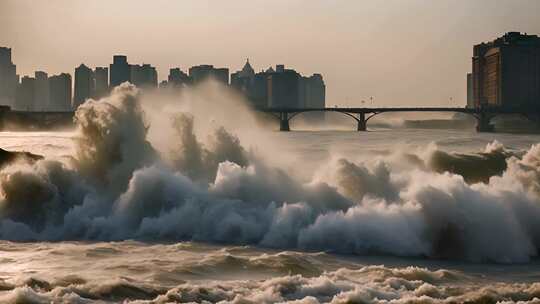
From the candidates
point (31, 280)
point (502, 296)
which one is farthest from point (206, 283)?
point (502, 296)

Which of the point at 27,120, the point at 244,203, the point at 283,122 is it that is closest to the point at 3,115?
the point at 27,120

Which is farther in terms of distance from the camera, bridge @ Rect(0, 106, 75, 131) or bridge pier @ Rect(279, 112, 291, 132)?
bridge pier @ Rect(279, 112, 291, 132)

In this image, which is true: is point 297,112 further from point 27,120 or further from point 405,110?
point 27,120

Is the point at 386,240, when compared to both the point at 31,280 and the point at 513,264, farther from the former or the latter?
the point at 31,280

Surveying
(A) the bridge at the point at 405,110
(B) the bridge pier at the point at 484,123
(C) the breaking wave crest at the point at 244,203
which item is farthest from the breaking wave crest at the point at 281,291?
(B) the bridge pier at the point at 484,123

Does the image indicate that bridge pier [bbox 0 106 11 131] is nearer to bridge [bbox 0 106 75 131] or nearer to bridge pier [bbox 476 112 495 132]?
bridge [bbox 0 106 75 131]

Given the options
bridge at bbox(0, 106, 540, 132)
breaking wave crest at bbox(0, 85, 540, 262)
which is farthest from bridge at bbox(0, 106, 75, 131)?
breaking wave crest at bbox(0, 85, 540, 262)

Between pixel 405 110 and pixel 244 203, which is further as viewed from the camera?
pixel 405 110

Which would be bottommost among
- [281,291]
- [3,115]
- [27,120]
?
[281,291]
